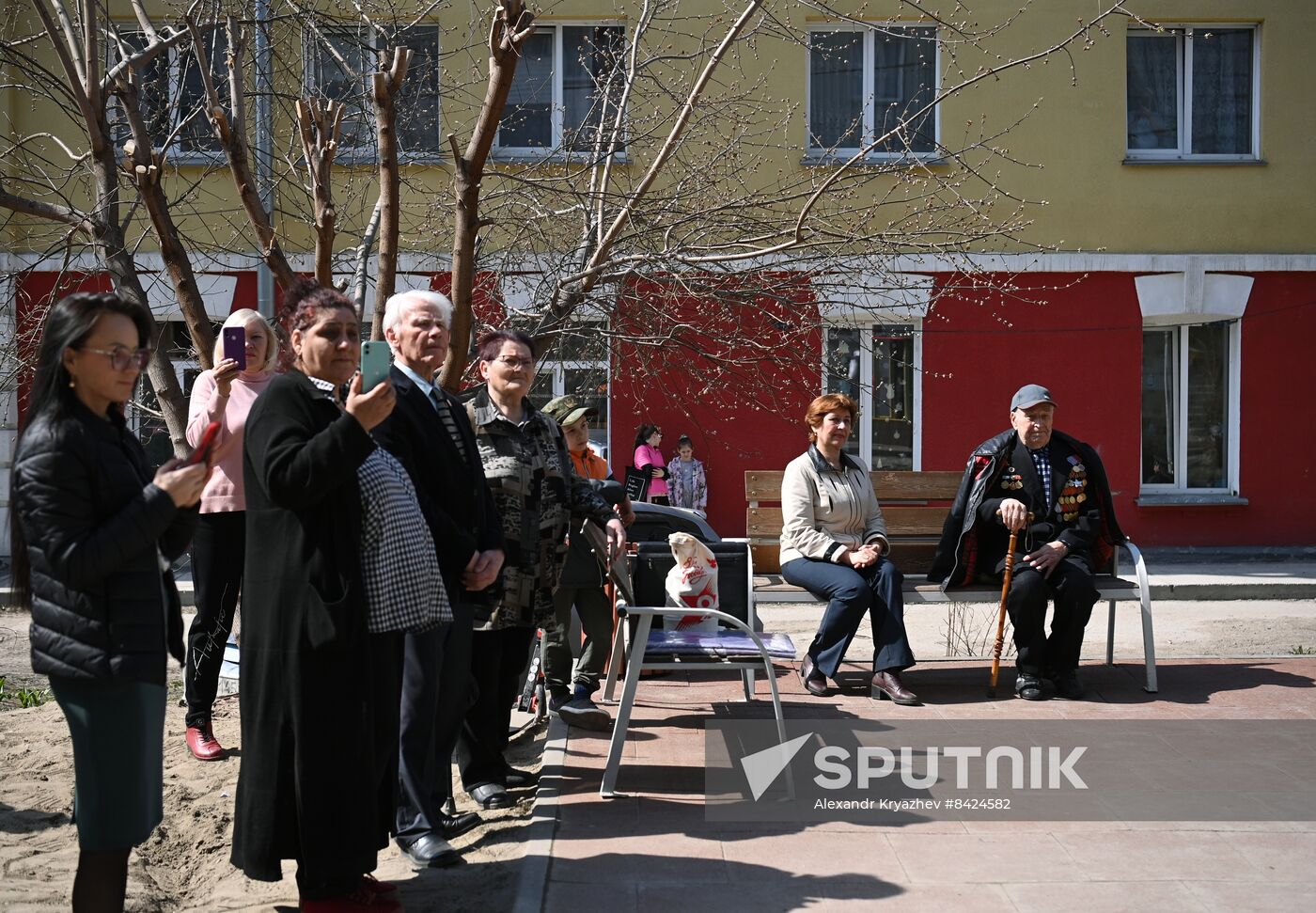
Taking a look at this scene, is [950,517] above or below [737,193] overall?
below

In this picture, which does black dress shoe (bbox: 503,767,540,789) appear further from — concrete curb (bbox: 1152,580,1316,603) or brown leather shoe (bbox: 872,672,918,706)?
concrete curb (bbox: 1152,580,1316,603)

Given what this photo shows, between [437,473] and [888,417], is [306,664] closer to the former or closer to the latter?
[437,473]

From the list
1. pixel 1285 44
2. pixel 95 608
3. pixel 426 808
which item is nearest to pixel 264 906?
pixel 426 808

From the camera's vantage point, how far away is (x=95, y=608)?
3.28 m

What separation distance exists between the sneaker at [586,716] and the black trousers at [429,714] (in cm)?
124

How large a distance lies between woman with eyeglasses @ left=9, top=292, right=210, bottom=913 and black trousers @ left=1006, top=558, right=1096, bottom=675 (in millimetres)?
4768

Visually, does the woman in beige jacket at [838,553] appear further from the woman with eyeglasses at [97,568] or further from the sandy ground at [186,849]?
the woman with eyeglasses at [97,568]

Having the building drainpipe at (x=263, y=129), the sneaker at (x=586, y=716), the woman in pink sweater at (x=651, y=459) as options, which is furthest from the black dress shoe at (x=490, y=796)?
the woman in pink sweater at (x=651, y=459)

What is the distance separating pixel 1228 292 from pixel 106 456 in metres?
14.6

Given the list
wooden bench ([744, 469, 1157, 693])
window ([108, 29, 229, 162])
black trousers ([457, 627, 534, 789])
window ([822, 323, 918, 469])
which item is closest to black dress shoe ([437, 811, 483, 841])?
black trousers ([457, 627, 534, 789])

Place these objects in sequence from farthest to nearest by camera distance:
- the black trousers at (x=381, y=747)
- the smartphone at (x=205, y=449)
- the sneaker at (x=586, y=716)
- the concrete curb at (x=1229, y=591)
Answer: the concrete curb at (x=1229, y=591) → the sneaker at (x=586, y=716) → the black trousers at (x=381, y=747) → the smartphone at (x=205, y=449)

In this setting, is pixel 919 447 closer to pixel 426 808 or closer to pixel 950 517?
pixel 950 517

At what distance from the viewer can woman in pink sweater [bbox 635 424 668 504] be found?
47.8ft

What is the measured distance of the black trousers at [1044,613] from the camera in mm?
7047
